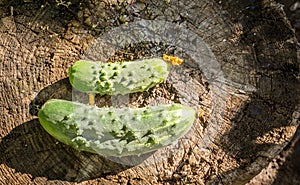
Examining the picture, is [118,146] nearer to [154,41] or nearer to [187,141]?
[187,141]

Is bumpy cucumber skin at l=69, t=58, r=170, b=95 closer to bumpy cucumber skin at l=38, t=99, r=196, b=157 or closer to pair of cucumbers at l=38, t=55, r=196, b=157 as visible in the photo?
pair of cucumbers at l=38, t=55, r=196, b=157

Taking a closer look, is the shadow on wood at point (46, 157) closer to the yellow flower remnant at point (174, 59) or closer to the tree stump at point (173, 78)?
the tree stump at point (173, 78)

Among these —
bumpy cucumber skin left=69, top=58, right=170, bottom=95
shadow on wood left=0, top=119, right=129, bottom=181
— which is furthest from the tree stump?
bumpy cucumber skin left=69, top=58, right=170, bottom=95

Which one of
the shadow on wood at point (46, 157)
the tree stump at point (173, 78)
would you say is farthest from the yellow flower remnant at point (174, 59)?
the shadow on wood at point (46, 157)

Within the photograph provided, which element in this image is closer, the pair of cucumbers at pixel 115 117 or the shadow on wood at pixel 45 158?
the pair of cucumbers at pixel 115 117

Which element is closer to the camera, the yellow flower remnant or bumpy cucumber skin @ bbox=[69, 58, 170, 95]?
bumpy cucumber skin @ bbox=[69, 58, 170, 95]

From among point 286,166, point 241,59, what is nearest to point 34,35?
point 241,59

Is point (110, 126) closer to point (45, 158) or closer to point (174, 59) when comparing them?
point (45, 158)
